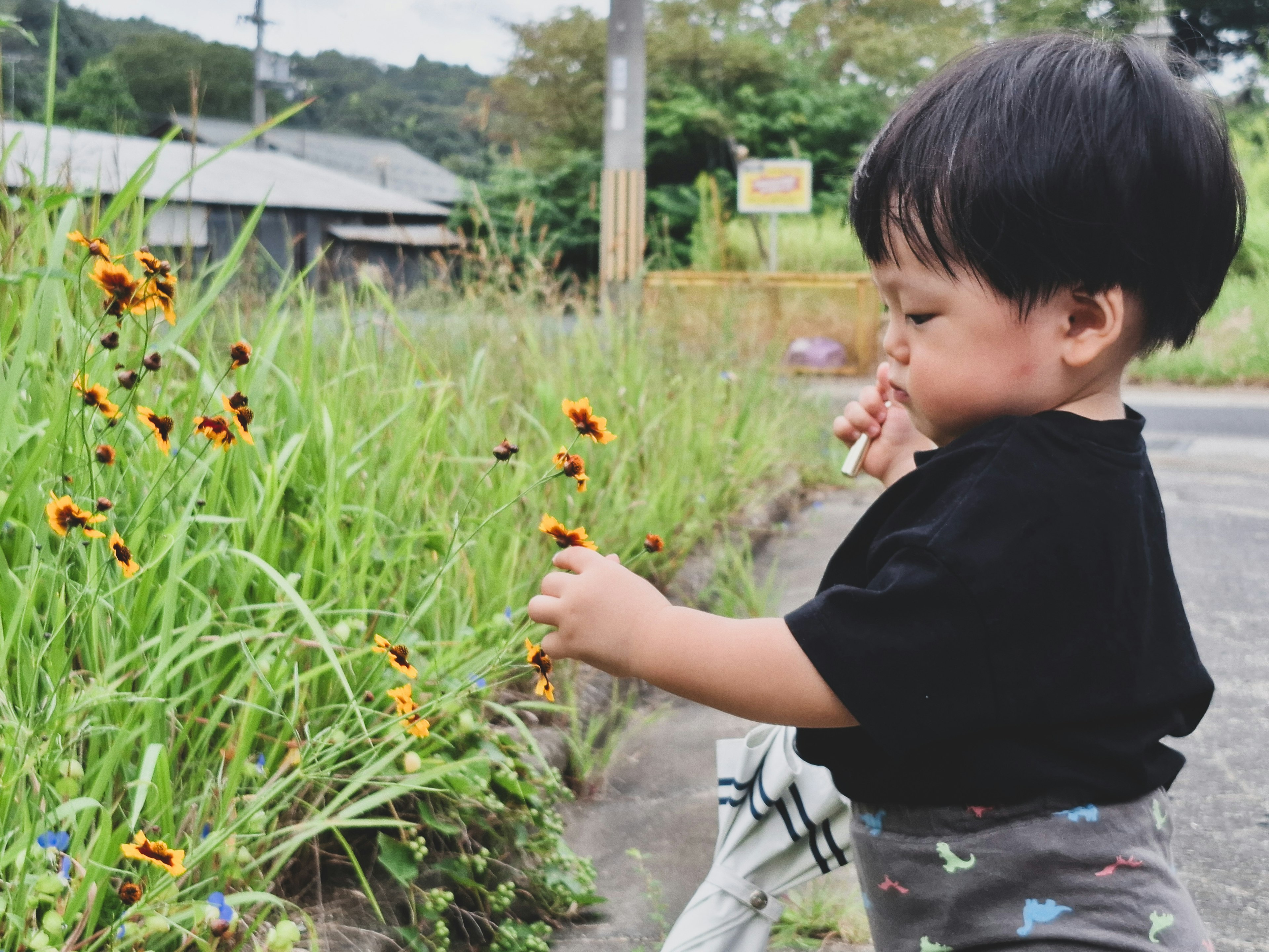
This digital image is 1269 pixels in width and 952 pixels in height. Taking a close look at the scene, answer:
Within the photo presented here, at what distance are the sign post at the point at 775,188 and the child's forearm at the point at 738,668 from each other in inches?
410

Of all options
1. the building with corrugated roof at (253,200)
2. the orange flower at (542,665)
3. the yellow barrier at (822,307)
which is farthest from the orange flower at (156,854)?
the yellow barrier at (822,307)

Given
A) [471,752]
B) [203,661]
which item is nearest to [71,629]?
[203,661]

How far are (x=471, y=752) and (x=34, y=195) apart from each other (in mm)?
1265

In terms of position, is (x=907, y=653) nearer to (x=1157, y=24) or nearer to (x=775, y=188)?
(x=1157, y=24)

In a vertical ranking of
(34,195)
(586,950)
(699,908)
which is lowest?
(586,950)

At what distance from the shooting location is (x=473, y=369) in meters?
2.79

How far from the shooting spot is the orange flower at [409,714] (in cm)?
127

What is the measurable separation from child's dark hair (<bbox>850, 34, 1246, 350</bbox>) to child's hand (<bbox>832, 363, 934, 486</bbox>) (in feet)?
1.59

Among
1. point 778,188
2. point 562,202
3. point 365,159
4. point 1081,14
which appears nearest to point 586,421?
point 1081,14

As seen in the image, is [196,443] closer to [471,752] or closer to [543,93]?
[471,752]

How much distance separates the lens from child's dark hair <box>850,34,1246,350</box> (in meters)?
1.10

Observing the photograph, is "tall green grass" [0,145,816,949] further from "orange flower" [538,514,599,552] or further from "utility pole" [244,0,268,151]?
"utility pole" [244,0,268,151]

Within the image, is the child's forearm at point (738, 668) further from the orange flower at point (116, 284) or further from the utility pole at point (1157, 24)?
the utility pole at point (1157, 24)

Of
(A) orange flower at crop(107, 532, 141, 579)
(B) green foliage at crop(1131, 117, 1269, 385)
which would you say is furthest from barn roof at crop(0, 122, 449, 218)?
(B) green foliage at crop(1131, 117, 1269, 385)
